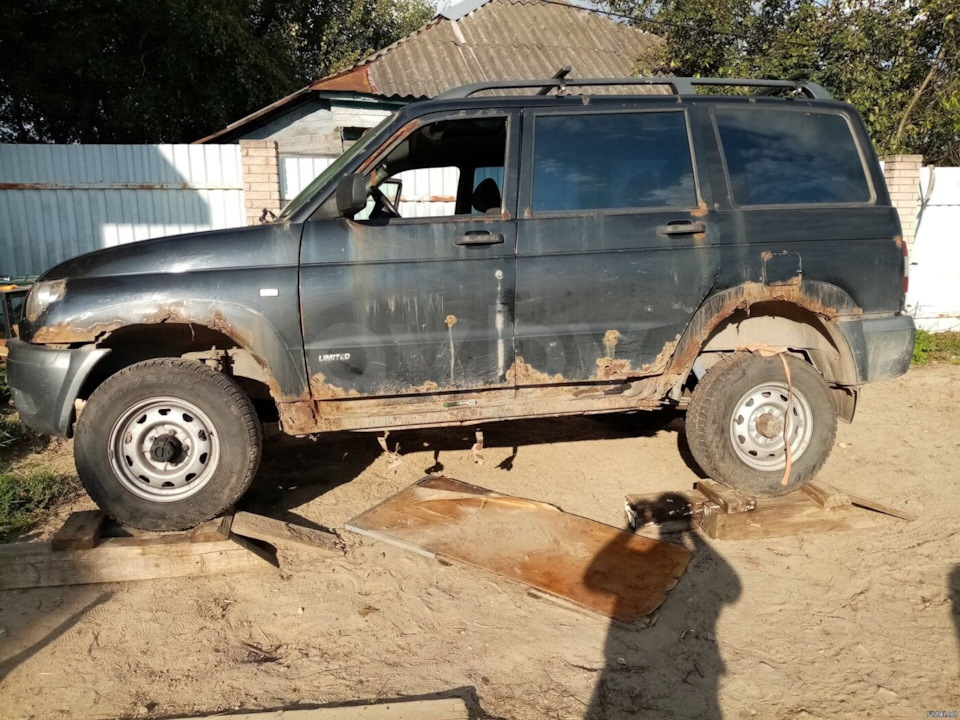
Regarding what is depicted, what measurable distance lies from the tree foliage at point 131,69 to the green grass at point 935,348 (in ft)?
44.2

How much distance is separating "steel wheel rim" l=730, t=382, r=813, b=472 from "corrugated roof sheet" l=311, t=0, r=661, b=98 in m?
8.42

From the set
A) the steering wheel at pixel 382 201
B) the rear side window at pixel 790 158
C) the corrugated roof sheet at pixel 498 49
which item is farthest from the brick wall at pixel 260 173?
the rear side window at pixel 790 158

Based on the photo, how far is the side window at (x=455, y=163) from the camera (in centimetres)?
394

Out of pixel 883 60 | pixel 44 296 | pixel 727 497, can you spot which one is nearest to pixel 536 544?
pixel 727 497

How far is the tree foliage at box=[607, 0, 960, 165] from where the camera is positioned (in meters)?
9.87

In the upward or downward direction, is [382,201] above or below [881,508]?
above

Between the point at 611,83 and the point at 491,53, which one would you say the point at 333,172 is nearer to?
the point at 611,83

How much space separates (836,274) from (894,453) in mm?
2059

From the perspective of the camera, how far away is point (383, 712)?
8.27 ft

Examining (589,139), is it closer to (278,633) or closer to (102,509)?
(278,633)

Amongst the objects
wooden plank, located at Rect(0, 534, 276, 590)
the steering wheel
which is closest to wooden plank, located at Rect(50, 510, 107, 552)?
wooden plank, located at Rect(0, 534, 276, 590)

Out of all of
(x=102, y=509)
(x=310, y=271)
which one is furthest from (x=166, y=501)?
(x=310, y=271)

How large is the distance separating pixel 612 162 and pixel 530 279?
848 mm

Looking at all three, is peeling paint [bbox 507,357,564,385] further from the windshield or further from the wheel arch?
the windshield
